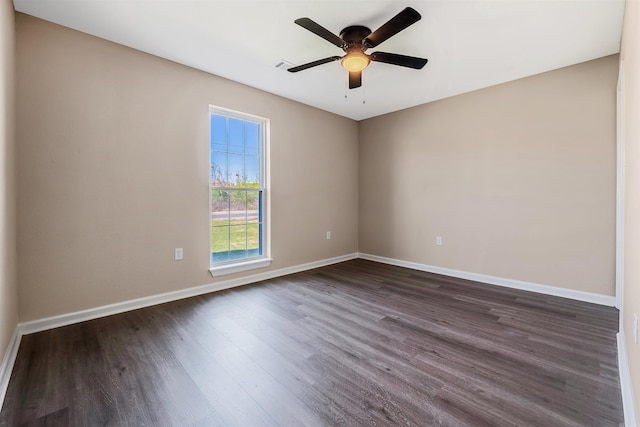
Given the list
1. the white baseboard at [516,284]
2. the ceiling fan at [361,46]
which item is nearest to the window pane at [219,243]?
the ceiling fan at [361,46]

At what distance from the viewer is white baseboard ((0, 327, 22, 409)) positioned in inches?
60.9

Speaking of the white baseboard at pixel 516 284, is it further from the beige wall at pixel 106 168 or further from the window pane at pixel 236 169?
the window pane at pixel 236 169

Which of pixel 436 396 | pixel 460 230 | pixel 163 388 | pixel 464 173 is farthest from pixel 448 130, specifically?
pixel 163 388

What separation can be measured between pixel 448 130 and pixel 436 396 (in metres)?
3.51

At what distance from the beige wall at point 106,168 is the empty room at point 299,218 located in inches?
0.7

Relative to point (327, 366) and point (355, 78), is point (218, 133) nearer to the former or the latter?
point (355, 78)

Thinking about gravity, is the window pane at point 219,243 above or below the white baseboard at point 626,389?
above

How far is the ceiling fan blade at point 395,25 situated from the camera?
1.81 m

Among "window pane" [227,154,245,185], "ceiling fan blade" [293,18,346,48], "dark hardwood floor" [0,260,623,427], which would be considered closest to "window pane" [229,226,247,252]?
"window pane" [227,154,245,185]

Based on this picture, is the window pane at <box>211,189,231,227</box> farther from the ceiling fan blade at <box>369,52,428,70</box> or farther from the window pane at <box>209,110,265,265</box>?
the ceiling fan blade at <box>369,52,428,70</box>

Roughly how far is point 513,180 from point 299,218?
9.52 ft

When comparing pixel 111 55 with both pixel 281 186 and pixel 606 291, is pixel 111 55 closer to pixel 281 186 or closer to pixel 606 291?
pixel 281 186

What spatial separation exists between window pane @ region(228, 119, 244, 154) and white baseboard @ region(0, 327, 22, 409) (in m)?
2.57

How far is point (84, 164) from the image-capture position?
8.16ft
